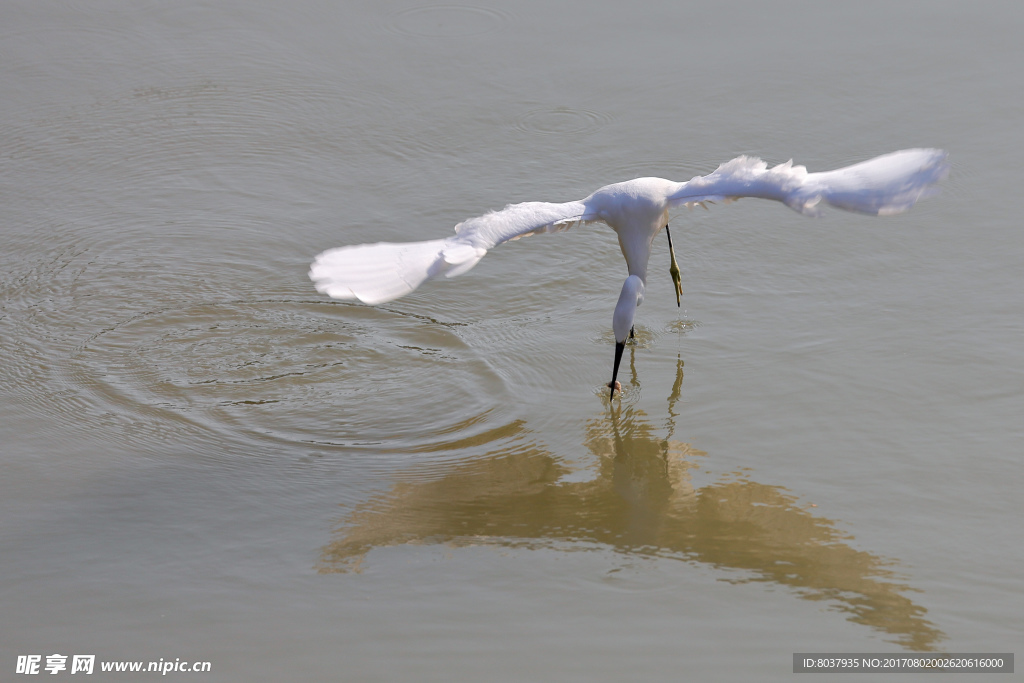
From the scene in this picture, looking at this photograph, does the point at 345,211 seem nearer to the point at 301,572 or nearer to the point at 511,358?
the point at 511,358

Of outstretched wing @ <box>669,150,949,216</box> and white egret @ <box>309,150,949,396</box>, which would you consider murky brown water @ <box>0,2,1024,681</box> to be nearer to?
white egret @ <box>309,150,949,396</box>

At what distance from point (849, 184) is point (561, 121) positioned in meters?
3.46

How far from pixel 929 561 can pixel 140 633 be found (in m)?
2.92

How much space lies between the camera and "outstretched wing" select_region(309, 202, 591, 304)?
4.18m

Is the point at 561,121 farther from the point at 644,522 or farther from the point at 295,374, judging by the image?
the point at 644,522

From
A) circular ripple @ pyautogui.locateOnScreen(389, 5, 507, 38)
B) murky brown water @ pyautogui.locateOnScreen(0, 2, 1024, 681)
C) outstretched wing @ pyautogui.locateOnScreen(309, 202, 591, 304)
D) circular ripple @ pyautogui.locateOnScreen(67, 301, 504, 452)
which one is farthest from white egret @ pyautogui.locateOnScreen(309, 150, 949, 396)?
circular ripple @ pyautogui.locateOnScreen(389, 5, 507, 38)

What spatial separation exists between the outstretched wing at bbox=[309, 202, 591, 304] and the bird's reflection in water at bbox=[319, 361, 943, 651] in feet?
3.13

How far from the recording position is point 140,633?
3.83 metres

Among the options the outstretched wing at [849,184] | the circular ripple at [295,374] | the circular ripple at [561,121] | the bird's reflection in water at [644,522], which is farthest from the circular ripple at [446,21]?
the bird's reflection in water at [644,522]

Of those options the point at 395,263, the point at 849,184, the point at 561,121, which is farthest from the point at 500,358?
the point at 561,121

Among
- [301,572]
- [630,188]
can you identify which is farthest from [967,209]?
[301,572]

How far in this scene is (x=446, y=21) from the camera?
936 cm

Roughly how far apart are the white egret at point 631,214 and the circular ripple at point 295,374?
86 centimetres

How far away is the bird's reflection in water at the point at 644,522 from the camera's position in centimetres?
408
